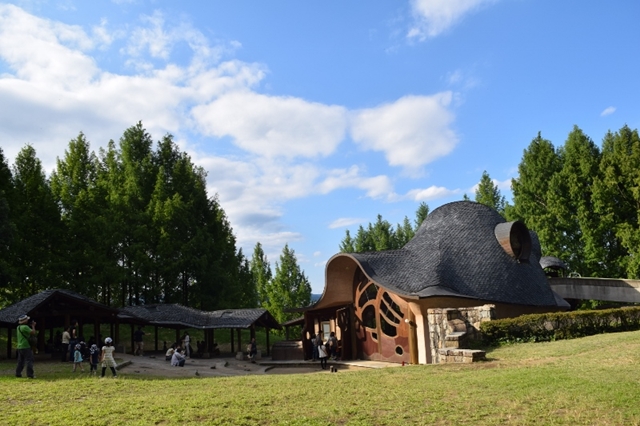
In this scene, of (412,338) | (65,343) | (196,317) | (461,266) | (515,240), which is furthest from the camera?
(196,317)

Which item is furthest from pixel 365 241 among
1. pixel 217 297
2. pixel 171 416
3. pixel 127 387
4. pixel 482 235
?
pixel 171 416

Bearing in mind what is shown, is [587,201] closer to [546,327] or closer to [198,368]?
[546,327]

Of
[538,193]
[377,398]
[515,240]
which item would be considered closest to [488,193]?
[538,193]

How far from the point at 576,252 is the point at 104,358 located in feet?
111

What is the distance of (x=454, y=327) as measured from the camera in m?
18.2

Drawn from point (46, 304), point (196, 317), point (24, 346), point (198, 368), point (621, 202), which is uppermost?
point (621, 202)

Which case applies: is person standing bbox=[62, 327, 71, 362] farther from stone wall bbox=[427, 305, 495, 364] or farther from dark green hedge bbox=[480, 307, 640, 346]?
dark green hedge bbox=[480, 307, 640, 346]

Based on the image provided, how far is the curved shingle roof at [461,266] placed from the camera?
23.8 metres

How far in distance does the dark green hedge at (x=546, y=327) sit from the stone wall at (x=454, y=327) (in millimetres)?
503

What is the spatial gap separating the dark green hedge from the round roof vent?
7489 millimetres

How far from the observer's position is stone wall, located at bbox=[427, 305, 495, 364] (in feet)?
55.9

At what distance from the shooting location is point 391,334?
25.5m

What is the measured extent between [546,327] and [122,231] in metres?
28.8

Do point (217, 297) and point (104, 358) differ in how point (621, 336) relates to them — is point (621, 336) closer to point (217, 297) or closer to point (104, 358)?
point (104, 358)
